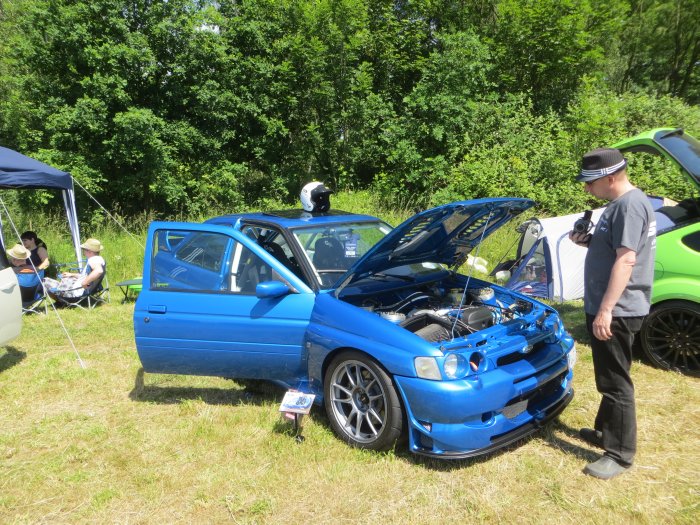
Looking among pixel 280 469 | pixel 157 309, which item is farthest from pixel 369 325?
pixel 157 309

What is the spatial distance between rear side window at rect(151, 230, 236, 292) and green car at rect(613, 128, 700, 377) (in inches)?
152

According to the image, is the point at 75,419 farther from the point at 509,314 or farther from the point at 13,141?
the point at 13,141

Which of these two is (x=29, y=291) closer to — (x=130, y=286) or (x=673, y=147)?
(x=130, y=286)

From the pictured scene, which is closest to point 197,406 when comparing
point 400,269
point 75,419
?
point 75,419

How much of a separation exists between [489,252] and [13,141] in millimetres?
18062

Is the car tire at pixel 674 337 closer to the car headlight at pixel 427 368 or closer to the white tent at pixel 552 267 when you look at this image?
the white tent at pixel 552 267

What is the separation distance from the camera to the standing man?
292 cm

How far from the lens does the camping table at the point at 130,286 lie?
8242mm

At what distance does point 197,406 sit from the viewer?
4.43 m

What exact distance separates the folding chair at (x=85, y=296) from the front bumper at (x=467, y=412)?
716 cm

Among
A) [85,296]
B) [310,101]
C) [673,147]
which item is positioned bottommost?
[85,296]

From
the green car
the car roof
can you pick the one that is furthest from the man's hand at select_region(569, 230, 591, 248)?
the car roof

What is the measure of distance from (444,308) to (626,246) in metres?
1.45

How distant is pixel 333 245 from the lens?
4.47 metres
